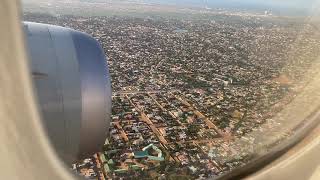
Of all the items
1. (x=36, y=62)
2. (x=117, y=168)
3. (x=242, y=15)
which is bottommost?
(x=117, y=168)

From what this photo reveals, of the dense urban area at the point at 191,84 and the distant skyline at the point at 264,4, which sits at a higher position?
the distant skyline at the point at 264,4

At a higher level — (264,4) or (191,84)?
(264,4)

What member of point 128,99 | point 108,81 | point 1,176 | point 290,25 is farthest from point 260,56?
point 1,176

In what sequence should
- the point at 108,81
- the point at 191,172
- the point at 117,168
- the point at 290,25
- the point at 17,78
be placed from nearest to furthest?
the point at 17,78 < the point at 290,25 < the point at 191,172 < the point at 117,168 < the point at 108,81

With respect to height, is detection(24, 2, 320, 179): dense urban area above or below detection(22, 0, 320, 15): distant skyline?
below

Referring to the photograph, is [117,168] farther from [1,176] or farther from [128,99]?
[1,176]

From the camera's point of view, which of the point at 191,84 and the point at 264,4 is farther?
the point at 191,84

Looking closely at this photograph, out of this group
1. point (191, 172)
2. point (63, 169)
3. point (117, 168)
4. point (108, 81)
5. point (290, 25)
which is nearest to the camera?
point (63, 169)

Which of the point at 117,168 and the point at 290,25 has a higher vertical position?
the point at 290,25
